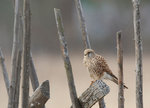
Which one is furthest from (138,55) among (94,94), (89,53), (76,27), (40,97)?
(76,27)

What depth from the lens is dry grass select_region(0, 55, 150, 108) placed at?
16.2ft

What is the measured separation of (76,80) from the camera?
614 centimetres

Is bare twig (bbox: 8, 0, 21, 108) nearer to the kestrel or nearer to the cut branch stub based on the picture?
the cut branch stub

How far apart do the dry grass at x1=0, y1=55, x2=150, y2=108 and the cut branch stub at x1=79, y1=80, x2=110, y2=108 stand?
281 centimetres

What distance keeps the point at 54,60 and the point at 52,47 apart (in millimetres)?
772

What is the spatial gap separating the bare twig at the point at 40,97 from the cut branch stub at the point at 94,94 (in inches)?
5.1

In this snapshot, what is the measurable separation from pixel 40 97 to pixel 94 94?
197mm

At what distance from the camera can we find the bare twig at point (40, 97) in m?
1.73

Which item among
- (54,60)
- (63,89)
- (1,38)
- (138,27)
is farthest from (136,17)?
(1,38)

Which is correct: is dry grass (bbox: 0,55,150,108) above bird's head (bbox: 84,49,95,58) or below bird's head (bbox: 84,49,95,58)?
above

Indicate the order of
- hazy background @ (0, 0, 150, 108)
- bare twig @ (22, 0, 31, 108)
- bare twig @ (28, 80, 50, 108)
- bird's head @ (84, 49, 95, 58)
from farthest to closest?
hazy background @ (0, 0, 150, 108) → bird's head @ (84, 49, 95, 58) → bare twig @ (28, 80, 50, 108) → bare twig @ (22, 0, 31, 108)

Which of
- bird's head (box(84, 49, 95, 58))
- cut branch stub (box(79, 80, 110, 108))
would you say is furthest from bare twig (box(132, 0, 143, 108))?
bird's head (box(84, 49, 95, 58))

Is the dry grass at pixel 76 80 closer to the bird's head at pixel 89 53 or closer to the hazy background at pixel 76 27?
the hazy background at pixel 76 27

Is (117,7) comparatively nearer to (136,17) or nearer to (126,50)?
(126,50)
